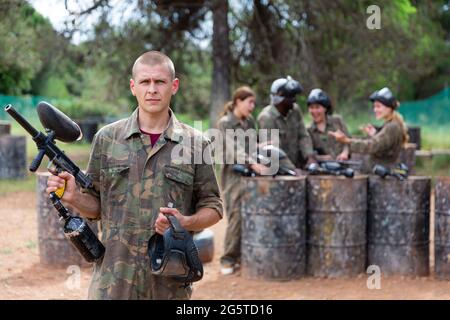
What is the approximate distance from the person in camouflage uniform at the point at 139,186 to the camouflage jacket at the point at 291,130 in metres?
4.34

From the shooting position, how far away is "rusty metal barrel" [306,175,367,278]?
22.8 feet

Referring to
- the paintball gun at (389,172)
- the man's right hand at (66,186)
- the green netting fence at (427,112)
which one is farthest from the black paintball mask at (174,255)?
the green netting fence at (427,112)

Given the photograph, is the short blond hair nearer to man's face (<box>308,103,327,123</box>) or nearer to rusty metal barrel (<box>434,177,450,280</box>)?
rusty metal barrel (<box>434,177,450,280</box>)

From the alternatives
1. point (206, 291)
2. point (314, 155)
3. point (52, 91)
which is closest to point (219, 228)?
point (314, 155)

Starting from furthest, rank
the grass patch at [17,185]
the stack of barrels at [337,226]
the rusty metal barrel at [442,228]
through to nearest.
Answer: the grass patch at [17,185] < the stack of barrels at [337,226] < the rusty metal barrel at [442,228]

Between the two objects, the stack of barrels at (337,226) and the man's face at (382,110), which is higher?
the man's face at (382,110)

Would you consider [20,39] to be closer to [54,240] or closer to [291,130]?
[54,240]

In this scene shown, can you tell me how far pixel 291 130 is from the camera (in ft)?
25.7

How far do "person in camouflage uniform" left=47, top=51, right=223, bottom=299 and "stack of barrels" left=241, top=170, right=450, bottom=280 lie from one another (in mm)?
3631

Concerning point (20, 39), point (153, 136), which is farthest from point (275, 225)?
point (20, 39)

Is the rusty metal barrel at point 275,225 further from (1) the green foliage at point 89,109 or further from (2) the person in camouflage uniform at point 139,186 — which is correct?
(1) the green foliage at point 89,109

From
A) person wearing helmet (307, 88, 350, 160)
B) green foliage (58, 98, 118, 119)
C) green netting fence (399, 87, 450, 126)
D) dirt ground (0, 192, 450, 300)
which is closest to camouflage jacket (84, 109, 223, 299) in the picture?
dirt ground (0, 192, 450, 300)

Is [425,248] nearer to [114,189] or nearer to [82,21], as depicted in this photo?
[114,189]

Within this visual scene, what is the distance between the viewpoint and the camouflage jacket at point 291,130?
25.1 ft
